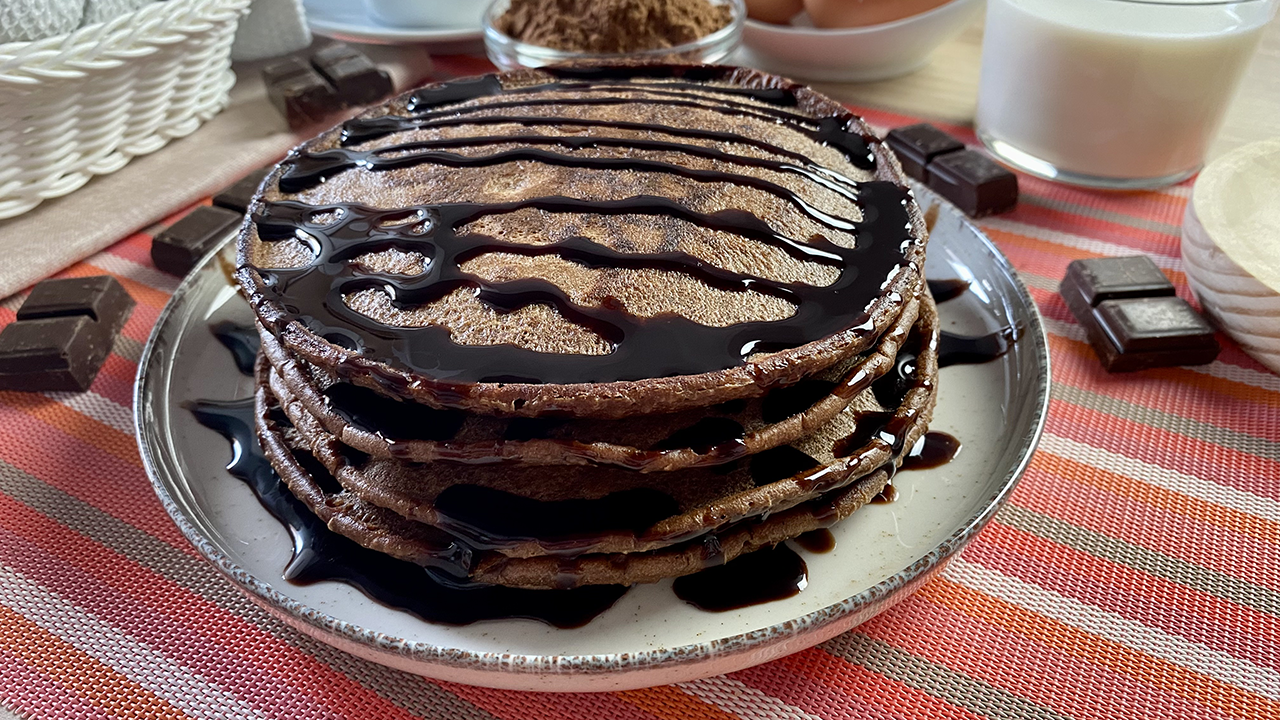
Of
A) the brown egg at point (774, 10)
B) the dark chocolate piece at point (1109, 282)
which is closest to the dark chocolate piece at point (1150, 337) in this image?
the dark chocolate piece at point (1109, 282)

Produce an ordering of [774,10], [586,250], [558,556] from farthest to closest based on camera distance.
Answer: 1. [774,10]
2. [586,250]
3. [558,556]

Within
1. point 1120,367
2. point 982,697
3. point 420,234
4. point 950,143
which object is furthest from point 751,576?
point 950,143

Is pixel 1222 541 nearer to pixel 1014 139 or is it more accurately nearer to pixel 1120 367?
pixel 1120 367

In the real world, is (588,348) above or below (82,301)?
above

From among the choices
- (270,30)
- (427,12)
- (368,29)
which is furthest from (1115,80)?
(270,30)

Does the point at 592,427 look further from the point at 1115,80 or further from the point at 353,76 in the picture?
the point at 353,76

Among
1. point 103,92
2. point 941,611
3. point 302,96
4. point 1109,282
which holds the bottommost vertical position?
point 941,611

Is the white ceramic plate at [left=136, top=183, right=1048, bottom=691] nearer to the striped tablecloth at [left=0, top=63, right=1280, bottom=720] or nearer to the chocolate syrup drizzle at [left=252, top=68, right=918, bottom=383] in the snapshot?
the striped tablecloth at [left=0, top=63, right=1280, bottom=720]
